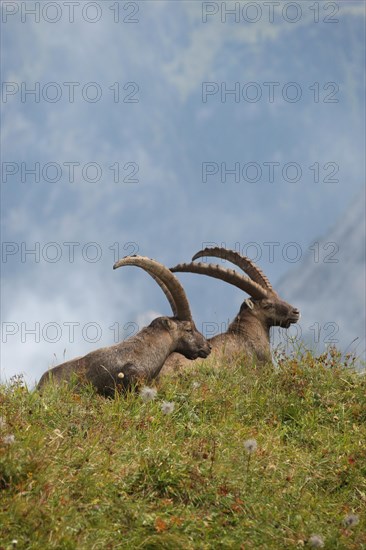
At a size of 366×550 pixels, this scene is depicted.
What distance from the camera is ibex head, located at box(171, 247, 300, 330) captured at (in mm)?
16016

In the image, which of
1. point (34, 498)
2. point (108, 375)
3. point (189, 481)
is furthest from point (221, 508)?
point (108, 375)

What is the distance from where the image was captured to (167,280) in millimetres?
13109

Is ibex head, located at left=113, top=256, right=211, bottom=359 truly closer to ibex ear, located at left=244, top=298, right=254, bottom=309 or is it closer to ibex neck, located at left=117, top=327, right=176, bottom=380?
ibex neck, located at left=117, top=327, right=176, bottom=380

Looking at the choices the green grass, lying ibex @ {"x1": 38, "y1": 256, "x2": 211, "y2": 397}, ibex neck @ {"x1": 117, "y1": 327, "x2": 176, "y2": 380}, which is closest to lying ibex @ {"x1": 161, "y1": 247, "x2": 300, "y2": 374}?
lying ibex @ {"x1": 38, "y1": 256, "x2": 211, "y2": 397}

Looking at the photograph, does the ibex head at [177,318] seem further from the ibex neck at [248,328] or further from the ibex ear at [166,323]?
the ibex neck at [248,328]

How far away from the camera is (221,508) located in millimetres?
8133

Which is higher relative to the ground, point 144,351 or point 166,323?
point 166,323

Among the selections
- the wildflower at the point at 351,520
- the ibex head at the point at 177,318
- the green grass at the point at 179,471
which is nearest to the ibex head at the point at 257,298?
the ibex head at the point at 177,318

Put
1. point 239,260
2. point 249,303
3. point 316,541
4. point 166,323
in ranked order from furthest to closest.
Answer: point 249,303, point 239,260, point 166,323, point 316,541

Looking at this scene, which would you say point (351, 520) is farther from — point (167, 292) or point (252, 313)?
point (252, 313)

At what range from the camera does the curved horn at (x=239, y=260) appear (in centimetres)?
1602

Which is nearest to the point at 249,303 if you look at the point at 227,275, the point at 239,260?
the point at 239,260

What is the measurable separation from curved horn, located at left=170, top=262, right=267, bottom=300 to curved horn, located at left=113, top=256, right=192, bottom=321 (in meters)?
1.36

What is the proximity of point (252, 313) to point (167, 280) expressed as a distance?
367 centimetres
